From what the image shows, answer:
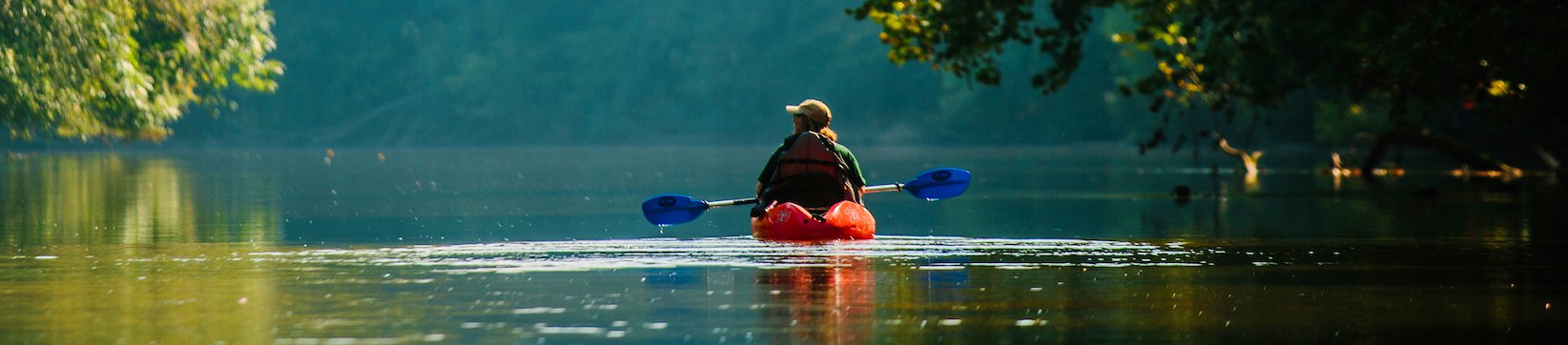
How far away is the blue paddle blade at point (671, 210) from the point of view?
22.5 metres

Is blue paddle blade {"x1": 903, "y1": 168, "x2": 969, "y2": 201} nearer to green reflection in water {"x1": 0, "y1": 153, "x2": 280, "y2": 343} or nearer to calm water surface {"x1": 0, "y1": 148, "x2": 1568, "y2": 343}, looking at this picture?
calm water surface {"x1": 0, "y1": 148, "x2": 1568, "y2": 343}

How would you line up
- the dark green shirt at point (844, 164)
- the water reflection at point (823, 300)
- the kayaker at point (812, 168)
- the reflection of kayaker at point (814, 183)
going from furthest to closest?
1. the dark green shirt at point (844, 164)
2. the kayaker at point (812, 168)
3. the reflection of kayaker at point (814, 183)
4. the water reflection at point (823, 300)

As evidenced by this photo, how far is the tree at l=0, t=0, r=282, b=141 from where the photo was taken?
3566cm

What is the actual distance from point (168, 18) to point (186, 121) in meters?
86.5

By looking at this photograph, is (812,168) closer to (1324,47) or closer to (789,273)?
(789,273)

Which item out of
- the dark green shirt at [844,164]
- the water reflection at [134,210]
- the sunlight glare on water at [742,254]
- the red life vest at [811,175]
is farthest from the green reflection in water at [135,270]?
the red life vest at [811,175]

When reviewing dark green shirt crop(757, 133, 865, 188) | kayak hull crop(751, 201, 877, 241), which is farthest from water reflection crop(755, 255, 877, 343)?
dark green shirt crop(757, 133, 865, 188)

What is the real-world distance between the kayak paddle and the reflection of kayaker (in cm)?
81

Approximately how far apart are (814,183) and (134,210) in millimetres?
13122

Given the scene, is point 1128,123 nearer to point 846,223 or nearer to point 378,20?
point 378,20

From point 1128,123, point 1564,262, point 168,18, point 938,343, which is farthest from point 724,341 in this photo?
point 1128,123

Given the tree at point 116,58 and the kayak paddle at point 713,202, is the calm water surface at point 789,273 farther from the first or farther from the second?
the tree at point 116,58

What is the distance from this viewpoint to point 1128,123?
98.4 m

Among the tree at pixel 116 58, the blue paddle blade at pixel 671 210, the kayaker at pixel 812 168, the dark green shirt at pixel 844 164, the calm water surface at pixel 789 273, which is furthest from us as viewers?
the tree at pixel 116 58
